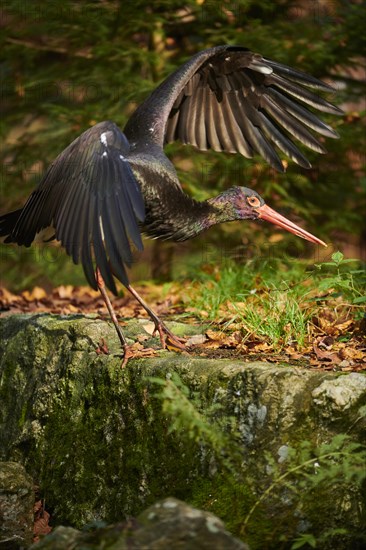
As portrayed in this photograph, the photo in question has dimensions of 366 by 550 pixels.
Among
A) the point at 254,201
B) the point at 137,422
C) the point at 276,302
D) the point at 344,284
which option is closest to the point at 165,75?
the point at 254,201

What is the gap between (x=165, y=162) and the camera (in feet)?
14.7

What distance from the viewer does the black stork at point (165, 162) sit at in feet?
11.5

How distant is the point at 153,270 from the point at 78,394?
12.0ft

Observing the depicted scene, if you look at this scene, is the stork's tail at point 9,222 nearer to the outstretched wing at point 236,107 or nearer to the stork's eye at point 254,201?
the outstretched wing at point 236,107

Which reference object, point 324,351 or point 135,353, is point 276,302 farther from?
point 135,353

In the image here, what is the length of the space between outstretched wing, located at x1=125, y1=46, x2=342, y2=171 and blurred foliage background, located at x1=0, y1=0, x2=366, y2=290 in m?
1.34

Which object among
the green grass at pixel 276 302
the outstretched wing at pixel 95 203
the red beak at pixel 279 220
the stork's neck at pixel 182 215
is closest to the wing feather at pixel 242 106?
the red beak at pixel 279 220

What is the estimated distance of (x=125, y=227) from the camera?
343cm

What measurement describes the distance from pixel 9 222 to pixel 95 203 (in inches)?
46.2

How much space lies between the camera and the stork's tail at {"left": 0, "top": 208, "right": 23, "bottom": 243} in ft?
14.9

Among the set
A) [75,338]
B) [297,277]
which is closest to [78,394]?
[75,338]

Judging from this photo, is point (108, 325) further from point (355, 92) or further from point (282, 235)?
point (355, 92)

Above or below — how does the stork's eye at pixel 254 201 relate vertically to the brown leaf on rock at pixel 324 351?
above

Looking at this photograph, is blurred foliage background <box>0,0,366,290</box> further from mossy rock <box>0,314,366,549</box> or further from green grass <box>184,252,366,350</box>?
mossy rock <box>0,314,366,549</box>
